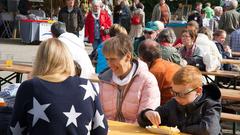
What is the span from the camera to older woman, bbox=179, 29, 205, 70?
7.39m

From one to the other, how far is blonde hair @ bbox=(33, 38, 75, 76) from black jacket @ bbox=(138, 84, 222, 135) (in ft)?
3.44

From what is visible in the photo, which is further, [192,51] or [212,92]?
[192,51]

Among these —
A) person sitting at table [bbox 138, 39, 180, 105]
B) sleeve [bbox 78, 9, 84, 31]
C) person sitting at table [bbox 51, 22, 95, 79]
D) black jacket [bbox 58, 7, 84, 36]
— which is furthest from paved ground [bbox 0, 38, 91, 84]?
person sitting at table [bbox 138, 39, 180, 105]

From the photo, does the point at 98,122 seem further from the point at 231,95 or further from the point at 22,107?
the point at 231,95

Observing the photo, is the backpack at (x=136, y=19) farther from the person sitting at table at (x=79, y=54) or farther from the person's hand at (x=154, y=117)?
the person's hand at (x=154, y=117)

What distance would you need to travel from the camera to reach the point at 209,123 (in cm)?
331

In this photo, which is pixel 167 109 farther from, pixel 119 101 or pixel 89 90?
pixel 89 90

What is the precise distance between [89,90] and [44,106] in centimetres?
29

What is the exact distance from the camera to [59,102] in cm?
266

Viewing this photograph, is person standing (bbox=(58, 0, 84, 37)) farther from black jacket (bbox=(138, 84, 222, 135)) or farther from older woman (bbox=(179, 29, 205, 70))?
black jacket (bbox=(138, 84, 222, 135))

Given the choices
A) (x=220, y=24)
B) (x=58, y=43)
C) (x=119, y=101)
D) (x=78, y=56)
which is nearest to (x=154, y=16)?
(x=220, y=24)

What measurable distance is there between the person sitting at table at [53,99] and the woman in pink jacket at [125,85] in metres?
1.13

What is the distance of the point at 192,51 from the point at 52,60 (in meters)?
5.09

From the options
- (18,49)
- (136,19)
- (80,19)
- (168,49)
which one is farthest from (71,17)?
(168,49)
